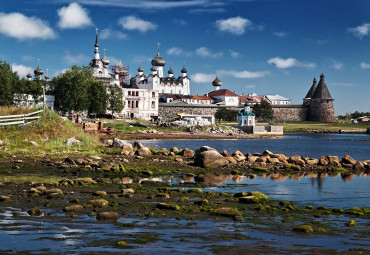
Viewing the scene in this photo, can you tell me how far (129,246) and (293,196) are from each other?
29.1 ft

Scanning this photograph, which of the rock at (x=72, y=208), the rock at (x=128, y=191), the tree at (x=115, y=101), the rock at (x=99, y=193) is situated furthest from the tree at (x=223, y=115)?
the rock at (x=72, y=208)

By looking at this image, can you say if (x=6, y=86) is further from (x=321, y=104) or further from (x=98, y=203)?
(x=321, y=104)

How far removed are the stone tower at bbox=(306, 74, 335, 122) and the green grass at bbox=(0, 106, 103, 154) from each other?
116925 millimetres

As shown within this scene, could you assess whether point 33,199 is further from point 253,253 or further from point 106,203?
point 253,253

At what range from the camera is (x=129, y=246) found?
8.60 meters

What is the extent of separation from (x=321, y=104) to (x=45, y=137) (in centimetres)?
12090

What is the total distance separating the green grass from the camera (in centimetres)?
2536

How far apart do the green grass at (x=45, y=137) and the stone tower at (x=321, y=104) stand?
117 metres

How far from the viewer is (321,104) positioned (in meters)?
139

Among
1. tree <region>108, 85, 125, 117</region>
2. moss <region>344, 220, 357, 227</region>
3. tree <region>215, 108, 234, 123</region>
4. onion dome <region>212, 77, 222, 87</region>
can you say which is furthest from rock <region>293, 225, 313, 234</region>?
onion dome <region>212, 77, 222, 87</region>

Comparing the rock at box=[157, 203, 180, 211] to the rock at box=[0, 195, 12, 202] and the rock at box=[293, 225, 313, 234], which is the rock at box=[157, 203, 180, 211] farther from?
the rock at box=[0, 195, 12, 202]

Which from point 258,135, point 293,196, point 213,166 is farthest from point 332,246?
A: point 258,135

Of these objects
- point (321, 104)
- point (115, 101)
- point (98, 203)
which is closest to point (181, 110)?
point (115, 101)

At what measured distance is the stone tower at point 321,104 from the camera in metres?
138
